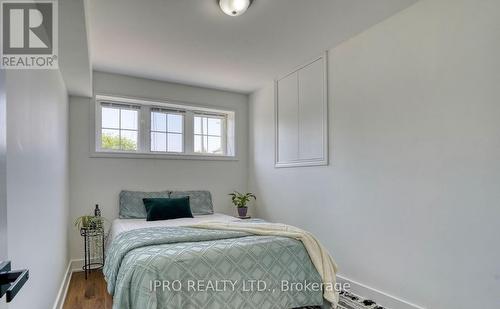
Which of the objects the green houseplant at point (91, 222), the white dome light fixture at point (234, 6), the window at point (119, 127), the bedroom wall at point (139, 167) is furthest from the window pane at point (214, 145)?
the white dome light fixture at point (234, 6)

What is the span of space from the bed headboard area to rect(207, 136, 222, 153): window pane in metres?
0.72

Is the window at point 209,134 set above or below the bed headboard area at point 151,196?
above

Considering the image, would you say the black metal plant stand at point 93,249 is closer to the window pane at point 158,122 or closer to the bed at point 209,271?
the bed at point 209,271

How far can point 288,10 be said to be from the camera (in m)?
2.50

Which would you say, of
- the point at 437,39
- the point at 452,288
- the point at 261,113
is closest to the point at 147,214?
the point at 261,113

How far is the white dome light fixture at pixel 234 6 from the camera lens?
2.34 metres

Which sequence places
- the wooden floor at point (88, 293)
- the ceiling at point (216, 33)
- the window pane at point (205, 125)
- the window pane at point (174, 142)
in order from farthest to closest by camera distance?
the window pane at point (205, 125)
the window pane at point (174, 142)
the wooden floor at point (88, 293)
the ceiling at point (216, 33)

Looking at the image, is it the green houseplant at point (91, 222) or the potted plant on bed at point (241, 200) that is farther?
the potted plant on bed at point (241, 200)

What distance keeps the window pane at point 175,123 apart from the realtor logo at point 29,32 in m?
2.29

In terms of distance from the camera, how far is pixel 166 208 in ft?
11.9

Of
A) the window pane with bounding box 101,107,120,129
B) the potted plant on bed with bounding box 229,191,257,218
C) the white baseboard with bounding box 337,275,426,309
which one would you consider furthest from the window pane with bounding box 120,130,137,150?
the white baseboard with bounding box 337,275,426,309

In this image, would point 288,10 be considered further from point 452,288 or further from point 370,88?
point 452,288

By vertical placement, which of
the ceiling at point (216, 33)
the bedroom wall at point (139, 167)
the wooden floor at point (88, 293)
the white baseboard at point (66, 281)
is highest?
the ceiling at point (216, 33)

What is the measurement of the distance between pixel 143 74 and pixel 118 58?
554 mm
